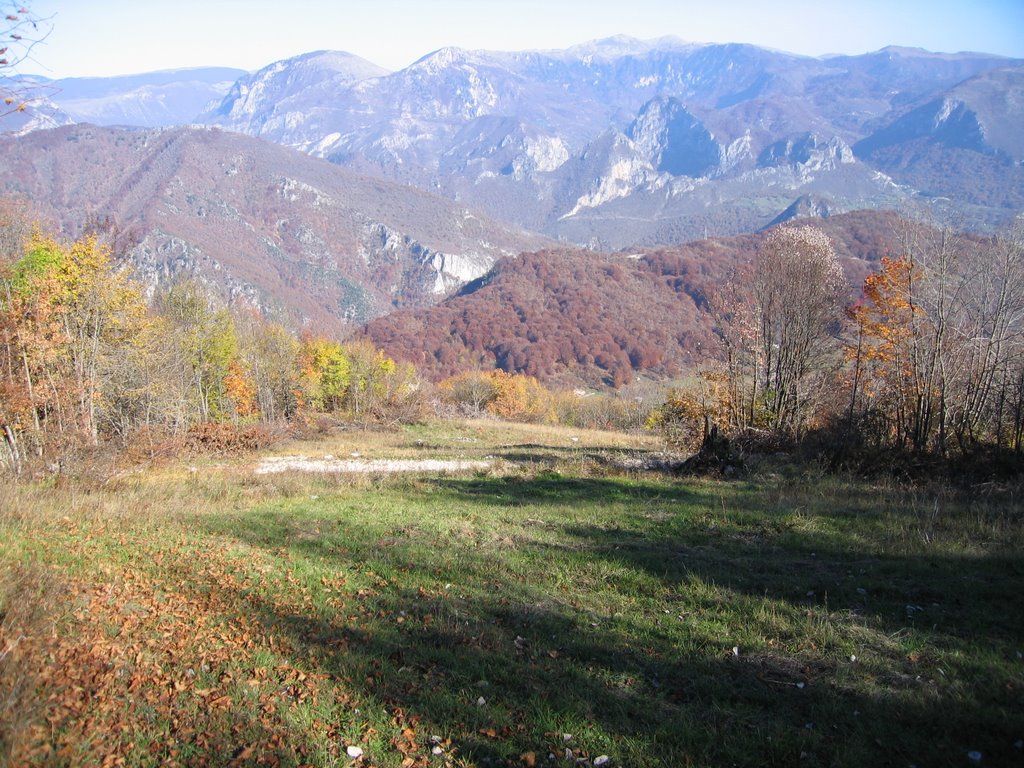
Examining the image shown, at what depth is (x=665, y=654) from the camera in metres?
5.39

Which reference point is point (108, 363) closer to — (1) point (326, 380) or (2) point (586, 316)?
(1) point (326, 380)

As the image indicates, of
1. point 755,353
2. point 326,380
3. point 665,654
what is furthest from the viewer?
point 326,380

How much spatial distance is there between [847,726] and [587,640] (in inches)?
87.3

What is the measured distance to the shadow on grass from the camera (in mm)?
4137

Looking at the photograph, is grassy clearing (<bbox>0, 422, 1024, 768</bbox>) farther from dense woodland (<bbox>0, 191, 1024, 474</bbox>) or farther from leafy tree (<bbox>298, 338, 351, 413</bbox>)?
leafy tree (<bbox>298, 338, 351, 413</bbox>)

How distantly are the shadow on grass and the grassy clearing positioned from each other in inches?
1.0

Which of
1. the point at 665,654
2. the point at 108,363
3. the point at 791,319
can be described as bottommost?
the point at 108,363

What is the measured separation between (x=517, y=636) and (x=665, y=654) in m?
1.42

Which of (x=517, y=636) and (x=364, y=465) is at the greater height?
(x=517, y=636)

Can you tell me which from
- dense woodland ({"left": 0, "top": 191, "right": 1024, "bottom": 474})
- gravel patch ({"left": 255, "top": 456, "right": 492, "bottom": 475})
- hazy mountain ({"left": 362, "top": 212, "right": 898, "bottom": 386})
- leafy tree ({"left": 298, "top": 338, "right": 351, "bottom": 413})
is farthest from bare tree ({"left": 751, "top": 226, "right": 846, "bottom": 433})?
hazy mountain ({"left": 362, "top": 212, "right": 898, "bottom": 386})

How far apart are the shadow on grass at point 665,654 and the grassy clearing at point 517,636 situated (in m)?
0.03

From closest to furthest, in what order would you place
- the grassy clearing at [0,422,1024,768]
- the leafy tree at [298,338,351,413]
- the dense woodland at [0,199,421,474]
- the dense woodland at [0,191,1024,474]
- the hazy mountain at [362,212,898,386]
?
the grassy clearing at [0,422,1024,768] → the dense woodland at [0,191,1024,474] → the dense woodland at [0,199,421,474] → the leafy tree at [298,338,351,413] → the hazy mountain at [362,212,898,386]

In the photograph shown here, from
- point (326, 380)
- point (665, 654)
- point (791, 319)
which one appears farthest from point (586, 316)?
point (665, 654)

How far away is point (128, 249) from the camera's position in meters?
37.2
